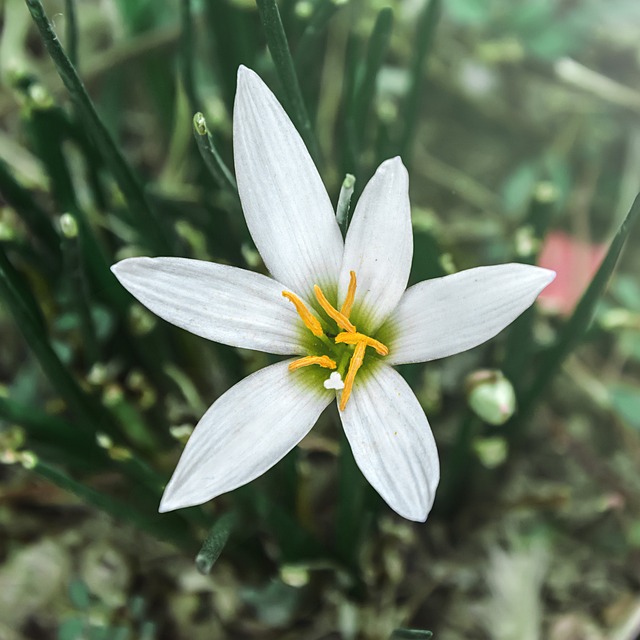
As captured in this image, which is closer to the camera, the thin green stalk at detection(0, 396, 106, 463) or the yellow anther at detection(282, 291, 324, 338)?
the yellow anther at detection(282, 291, 324, 338)

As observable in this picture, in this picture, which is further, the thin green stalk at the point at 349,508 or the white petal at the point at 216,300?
the thin green stalk at the point at 349,508

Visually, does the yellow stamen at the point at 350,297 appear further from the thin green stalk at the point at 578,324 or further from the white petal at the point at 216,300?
the thin green stalk at the point at 578,324

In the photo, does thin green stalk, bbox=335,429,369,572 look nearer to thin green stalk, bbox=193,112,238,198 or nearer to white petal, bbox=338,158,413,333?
white petal, bbox=338,158,413,333

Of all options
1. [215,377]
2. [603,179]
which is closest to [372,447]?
[215,377]

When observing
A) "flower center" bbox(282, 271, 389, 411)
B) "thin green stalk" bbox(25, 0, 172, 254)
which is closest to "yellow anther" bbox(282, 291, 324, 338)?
"flower center" bbox(282, 271, 389, 411)

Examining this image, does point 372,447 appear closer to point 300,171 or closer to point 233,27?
point 300,171

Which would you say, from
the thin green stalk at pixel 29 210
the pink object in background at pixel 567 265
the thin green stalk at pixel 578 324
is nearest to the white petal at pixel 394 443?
the thin green stalk at pixel 578 324
